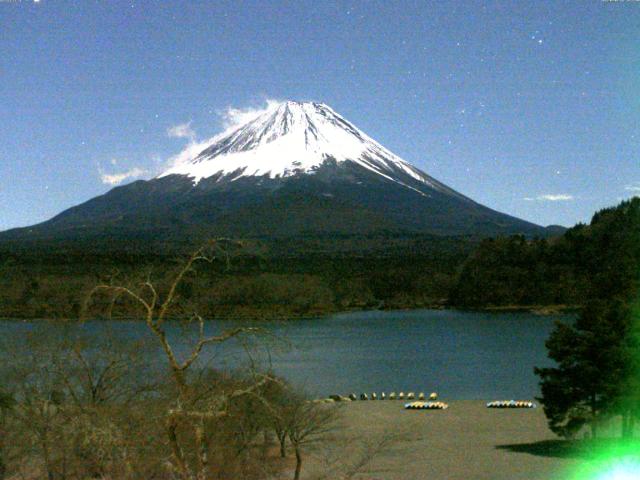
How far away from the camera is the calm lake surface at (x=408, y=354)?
3206 centimetres

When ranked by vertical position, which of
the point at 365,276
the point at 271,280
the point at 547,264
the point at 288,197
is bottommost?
the point at 271,280

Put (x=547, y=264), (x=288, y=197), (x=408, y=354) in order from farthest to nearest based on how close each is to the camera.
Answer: (x=288, y=197), (x=547, y=264), (x=408, y=354)

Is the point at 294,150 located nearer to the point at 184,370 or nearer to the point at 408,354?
the point at 408,354

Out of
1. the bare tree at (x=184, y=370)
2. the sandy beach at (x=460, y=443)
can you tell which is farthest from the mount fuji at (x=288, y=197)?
the bare tree at (x=184, y=370)

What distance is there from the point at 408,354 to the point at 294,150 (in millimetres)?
123025

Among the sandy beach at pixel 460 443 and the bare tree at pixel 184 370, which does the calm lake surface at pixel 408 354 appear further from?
the bare tree at pixel 184 370

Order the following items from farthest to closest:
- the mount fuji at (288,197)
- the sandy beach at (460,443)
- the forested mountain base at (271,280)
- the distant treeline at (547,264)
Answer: the mount fuji at (288,197) → the distant treeline at (547,264) → the forested mountain base at (271,280) → the sandy beach at (460,443)

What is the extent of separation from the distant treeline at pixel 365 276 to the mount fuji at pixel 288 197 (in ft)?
69.2

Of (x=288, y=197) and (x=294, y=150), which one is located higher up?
(x=294, y=150)

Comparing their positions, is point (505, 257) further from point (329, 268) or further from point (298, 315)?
point (298, 315)

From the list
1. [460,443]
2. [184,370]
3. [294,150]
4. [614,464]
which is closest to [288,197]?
[294,150]

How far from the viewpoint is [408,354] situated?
44.5 metres

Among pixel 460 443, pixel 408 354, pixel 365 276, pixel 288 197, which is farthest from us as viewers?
pixel 288 197

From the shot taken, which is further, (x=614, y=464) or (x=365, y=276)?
(x=365, y=276)
